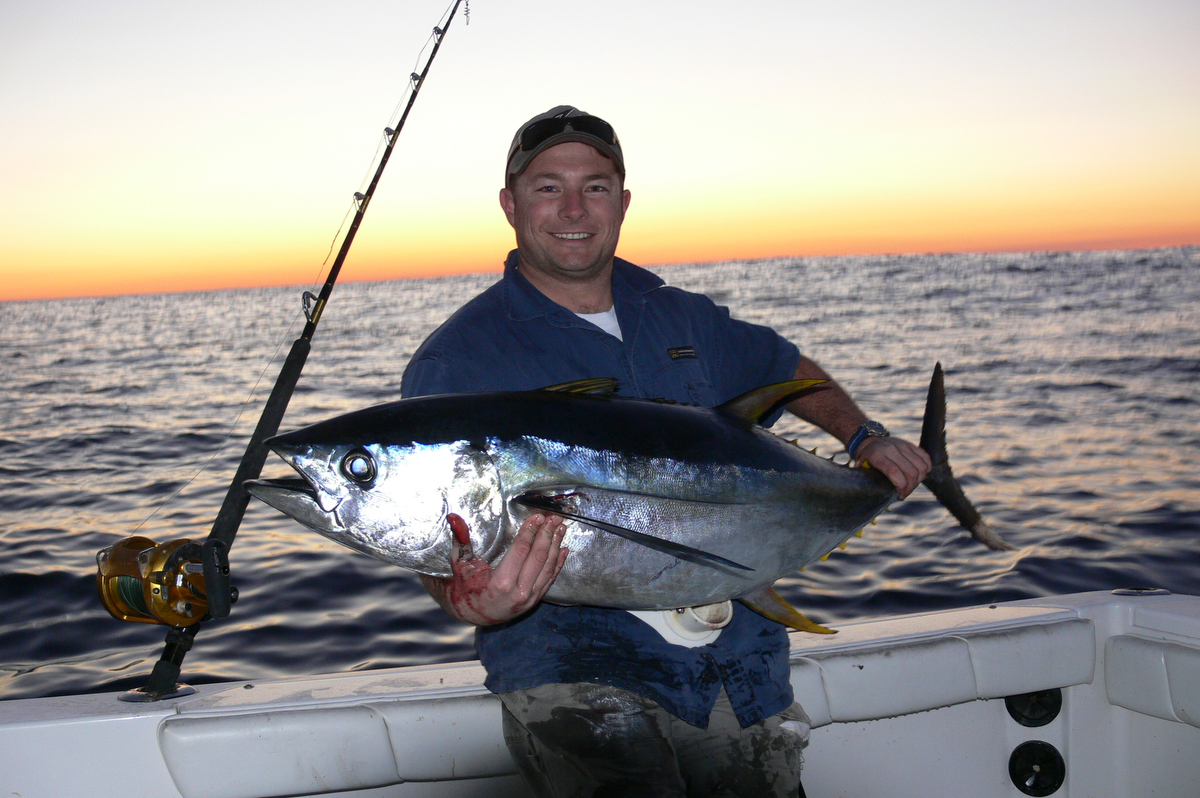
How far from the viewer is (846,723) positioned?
2.96m

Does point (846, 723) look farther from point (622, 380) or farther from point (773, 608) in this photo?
point (622, 380)

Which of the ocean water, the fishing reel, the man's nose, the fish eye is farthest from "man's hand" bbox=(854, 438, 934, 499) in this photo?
the ocean water

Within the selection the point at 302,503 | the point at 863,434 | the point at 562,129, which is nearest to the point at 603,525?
the point at 302,503

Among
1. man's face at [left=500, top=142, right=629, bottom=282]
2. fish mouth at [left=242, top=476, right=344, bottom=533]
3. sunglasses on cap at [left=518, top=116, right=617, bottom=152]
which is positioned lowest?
fish mouth at [left=242, top=476, right=344, bottom=533]

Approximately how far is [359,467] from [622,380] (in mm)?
995

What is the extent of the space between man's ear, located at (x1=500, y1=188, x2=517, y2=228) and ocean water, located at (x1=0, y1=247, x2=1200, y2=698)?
7.43 feet

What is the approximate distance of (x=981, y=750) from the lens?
3088 millimetres

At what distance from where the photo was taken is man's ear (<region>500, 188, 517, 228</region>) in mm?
2814

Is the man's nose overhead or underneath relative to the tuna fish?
overhead

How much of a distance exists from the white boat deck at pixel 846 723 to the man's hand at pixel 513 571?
0.92 m

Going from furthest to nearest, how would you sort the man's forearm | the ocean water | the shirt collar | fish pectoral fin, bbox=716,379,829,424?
1. the ocean water
2. the man's forearm
3. the shirt collar
4. fish pectoral fin, bbox=716,379,829,424

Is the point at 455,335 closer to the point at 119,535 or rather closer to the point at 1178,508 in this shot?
the point at 119,535

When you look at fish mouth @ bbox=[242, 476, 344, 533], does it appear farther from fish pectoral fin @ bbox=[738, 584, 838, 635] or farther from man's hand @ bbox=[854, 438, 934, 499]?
man's hand @ bbox=[854, 438, 934, 499]

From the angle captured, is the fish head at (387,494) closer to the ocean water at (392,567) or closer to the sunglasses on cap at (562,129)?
the sunglasses on cap at (562,129)
